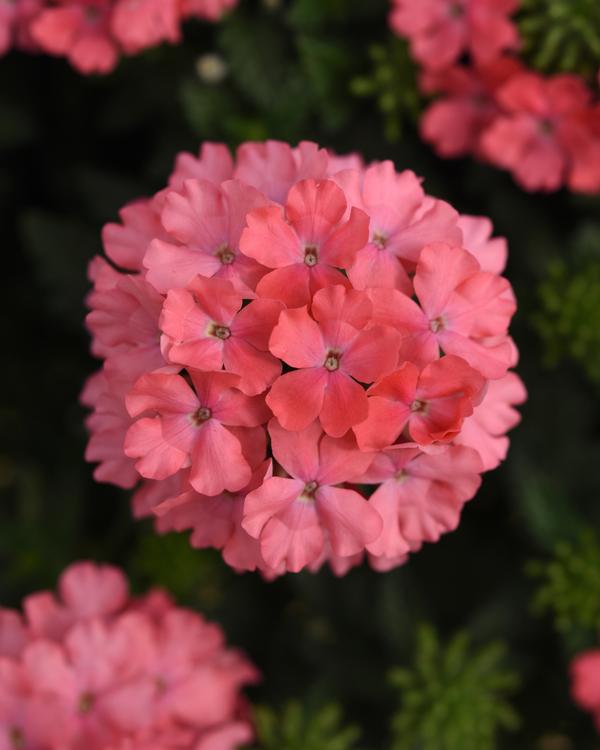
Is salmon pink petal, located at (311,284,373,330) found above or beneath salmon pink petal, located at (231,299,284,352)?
above

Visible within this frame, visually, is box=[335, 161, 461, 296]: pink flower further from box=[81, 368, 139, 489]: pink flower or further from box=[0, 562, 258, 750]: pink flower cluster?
box=[0, 562, 258, 750]: pink flower cluster

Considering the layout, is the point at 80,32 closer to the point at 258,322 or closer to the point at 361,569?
the point at 258,322

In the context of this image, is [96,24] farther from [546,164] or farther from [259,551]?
[259,551]

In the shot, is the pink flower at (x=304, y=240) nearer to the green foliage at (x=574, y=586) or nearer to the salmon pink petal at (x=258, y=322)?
the salmon pink petal at (x=258, y=322)

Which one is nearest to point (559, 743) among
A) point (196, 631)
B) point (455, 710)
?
point (455, 710)

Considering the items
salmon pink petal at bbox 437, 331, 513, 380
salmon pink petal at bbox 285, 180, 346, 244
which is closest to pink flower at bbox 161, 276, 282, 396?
salmon pink petal at bbox 285, 180, 346, 244

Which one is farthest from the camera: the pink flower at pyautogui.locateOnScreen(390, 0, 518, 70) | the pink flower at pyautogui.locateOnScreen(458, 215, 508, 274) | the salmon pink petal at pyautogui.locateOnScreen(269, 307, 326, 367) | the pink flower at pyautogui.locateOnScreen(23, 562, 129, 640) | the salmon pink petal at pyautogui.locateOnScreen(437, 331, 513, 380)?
the pink flower at pyautogui.locateOnScreen(390, 0, 518, 70)

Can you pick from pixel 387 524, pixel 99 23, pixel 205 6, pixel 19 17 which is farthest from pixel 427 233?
pixel 19 17
